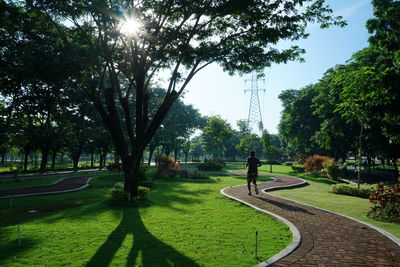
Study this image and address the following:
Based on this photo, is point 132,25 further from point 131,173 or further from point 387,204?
point 387,204

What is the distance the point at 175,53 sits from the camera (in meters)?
13.2

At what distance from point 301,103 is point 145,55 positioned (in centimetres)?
3478

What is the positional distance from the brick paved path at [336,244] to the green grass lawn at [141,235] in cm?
58

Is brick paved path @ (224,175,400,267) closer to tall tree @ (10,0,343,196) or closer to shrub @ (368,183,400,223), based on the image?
shrub @ (368,183,400,223)

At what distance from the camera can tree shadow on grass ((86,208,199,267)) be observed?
17.9 ft

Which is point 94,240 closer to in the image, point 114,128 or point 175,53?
point 114,128

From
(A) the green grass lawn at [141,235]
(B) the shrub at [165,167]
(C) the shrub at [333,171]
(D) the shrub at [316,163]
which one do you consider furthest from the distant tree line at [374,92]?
(B) the shrub at [165,167]

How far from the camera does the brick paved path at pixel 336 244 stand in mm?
5383

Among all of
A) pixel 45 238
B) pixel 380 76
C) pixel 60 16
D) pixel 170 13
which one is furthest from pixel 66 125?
pixel 380 76

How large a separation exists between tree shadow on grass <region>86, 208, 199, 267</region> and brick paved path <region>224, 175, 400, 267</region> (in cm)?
223

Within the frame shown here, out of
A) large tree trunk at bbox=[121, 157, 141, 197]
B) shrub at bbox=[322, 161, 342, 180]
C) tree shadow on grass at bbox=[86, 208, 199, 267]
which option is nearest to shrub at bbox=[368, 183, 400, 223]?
tree shadow on grass at bbox=[86, 208, 199, 267]

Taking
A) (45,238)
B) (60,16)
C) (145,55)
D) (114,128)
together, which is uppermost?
(60,16)

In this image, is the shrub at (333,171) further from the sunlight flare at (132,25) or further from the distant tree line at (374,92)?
the sunlight flare at (132,25)

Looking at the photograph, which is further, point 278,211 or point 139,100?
point 139,100
